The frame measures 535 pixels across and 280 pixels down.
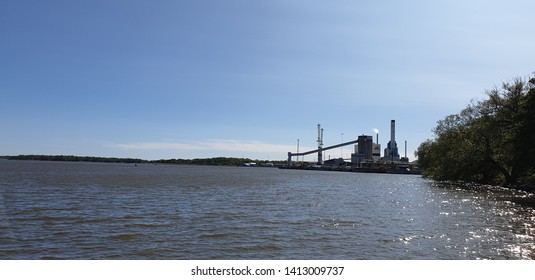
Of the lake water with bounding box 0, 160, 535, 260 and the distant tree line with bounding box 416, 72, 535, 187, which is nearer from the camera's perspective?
the lake water with bounding box 0, 160, 535, 260

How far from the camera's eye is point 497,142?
186 ft

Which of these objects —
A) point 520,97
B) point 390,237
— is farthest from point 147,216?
point 520,97

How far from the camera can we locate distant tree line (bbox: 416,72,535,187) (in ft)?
151

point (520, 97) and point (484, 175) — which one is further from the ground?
point (520, 97)

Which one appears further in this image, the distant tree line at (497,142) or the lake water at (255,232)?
the distant tree line at (497,142)

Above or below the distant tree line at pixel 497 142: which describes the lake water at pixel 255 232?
below

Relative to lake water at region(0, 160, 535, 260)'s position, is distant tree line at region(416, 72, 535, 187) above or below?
above

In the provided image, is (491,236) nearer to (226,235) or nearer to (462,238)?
(462,238)

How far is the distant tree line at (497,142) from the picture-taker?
45.9 metres
